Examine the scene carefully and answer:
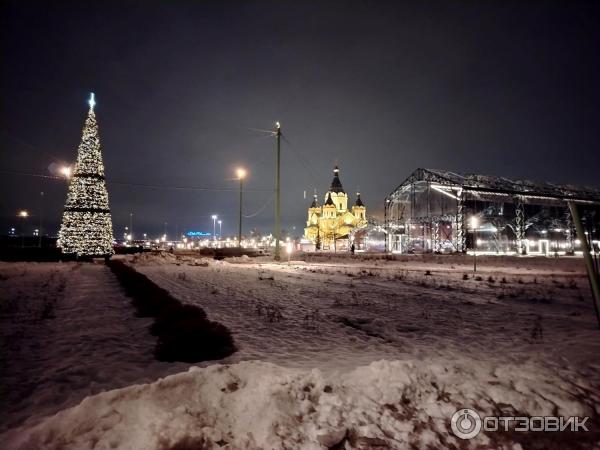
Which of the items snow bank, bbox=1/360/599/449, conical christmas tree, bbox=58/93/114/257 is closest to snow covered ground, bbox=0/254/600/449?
snow bank, bbox=1/360/599/449

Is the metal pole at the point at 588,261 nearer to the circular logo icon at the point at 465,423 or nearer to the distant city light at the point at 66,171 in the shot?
the circular logo icon at the point at 465,423

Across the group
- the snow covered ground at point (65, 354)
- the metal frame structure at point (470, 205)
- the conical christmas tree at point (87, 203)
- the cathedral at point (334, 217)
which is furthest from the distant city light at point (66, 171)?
the cathedral at point (334, 217)

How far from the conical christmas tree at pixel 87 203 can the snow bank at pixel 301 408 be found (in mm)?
31843

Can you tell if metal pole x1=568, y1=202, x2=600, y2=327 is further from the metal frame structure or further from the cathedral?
the cathedral

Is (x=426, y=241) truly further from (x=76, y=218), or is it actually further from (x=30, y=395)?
(x=30, y=395)

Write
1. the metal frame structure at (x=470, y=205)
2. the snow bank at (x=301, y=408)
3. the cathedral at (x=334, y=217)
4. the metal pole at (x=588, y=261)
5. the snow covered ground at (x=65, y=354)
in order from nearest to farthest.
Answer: the snow bank at (x=301, y=408), the snow covered ground at (x=65, y=354), the metal pole at (x=588, y=261), the metal frame structure at (x=470, y=205), the cathedral at (x=334, y=217)

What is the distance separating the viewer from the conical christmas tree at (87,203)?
29.7 metres

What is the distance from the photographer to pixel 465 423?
3.69 metres

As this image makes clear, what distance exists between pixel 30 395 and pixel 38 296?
387 inches

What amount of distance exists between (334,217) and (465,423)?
4331 inches

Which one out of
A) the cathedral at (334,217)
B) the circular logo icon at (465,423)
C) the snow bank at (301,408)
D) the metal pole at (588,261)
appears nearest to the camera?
the snow bank at (301,408)

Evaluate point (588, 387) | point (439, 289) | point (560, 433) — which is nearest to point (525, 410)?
point (560, 433)

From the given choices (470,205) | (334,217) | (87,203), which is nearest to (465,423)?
(87,203)

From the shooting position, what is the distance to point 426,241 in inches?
2251
